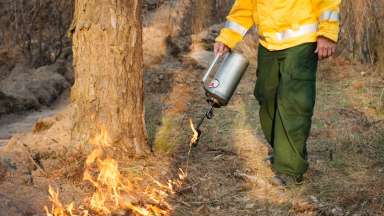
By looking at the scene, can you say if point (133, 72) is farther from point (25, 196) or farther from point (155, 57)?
point (155, 57)

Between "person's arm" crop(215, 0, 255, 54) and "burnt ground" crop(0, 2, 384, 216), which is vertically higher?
"person's arm" crop(215, 0, 255, 54)

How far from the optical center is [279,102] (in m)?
4.04

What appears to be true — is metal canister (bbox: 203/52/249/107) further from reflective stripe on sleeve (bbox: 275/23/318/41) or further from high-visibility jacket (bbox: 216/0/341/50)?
reflective stripe on sleeve (bbox: 275/23/318/41)

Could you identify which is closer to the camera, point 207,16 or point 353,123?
point 353,123

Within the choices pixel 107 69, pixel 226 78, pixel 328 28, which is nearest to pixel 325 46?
pixel 328 28

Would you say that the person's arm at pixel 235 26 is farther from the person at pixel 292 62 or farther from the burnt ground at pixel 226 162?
the burnt ground at pixel 226 162

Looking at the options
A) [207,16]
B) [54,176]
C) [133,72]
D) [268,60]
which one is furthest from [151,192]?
[207,16]

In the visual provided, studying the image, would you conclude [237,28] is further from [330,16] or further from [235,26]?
[330,16]

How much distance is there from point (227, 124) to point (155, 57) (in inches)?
114

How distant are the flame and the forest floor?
0.07 metres

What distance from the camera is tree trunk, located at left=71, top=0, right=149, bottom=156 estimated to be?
4141 millimetres

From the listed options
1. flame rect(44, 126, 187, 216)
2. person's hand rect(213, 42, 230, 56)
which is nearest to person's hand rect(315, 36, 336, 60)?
person's hand rect(213, 42, 230, 56)

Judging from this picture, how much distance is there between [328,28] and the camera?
377 cm

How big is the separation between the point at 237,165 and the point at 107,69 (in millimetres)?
1210
